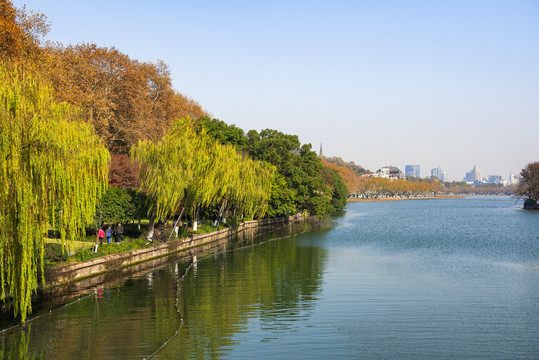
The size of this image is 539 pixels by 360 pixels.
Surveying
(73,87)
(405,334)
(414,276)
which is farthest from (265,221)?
(405,334)

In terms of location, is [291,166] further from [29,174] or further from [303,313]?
[29,174]

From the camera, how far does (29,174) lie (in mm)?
16062

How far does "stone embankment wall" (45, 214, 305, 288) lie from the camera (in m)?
23.0

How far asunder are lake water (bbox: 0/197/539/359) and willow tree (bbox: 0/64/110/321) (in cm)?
237

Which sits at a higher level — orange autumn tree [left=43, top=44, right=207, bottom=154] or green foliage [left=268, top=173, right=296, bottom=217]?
orange autumn tree [left=43, top=44, right=207, bottom=154]

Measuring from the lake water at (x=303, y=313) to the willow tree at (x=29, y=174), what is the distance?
2370 mm

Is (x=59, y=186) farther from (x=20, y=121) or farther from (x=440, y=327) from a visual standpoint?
(x=440, y=327)

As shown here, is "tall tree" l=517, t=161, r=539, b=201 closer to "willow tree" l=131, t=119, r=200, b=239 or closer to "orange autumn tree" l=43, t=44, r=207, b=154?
"orange autumn tree" l=43, t=44, r=207, b=154

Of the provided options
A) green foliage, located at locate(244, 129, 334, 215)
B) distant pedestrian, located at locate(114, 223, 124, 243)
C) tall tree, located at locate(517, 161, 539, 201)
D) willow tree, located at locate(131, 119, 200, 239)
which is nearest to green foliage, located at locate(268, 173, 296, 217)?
green foliage, located at locate(244, 129, 334, 215)

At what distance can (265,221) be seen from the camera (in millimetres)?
64438

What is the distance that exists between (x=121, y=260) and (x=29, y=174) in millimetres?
13597

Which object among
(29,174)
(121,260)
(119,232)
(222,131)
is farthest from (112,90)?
(29,174)

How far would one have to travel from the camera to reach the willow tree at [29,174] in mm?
15477

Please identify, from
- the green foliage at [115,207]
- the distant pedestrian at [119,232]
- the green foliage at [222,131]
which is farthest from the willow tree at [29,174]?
the green foliage at [222,131]
